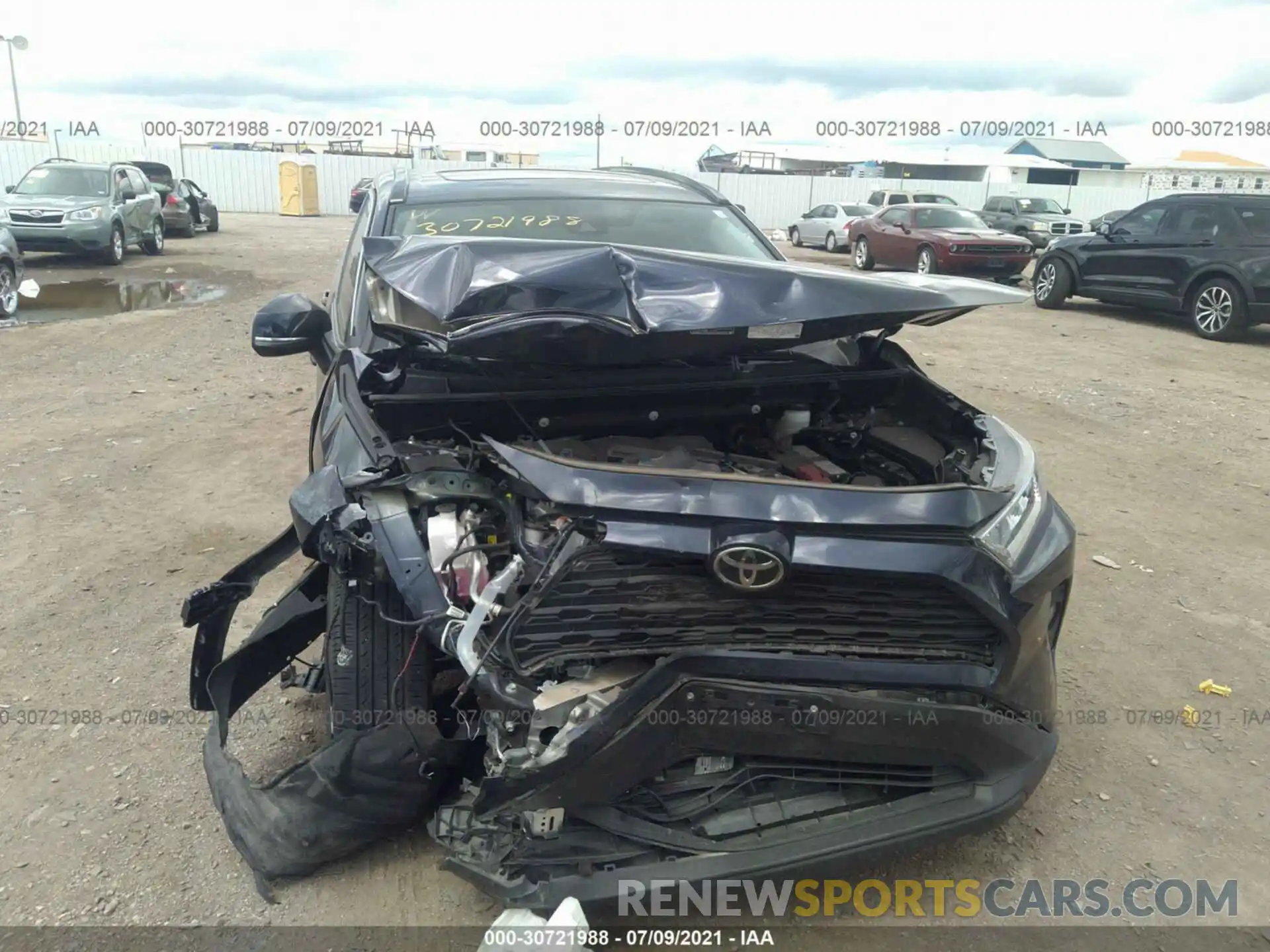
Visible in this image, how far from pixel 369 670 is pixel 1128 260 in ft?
40.2

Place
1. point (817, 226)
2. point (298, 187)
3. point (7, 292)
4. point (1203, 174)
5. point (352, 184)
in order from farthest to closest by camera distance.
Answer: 1. point (1203, 174)
2. point (352, 184)
3. point (298, 187)
4. point (817, 226)
5. point (7, 292)

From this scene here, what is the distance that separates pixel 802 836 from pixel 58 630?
3.04 meters

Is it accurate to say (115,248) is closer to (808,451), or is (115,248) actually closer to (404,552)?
(808,451)

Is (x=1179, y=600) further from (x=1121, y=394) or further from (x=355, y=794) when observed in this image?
(x=1121, y=394)

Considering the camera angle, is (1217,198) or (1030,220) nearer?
(1217,198)

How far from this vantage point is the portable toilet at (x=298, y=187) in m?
31.5

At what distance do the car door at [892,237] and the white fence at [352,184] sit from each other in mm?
12204

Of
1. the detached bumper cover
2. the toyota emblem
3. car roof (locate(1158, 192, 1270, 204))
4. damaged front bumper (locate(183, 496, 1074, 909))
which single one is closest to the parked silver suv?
the detached bumper cover

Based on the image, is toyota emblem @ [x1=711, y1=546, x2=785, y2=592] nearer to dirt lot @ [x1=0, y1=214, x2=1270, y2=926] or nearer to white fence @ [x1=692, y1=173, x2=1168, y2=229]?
dirt lot @ [x1=0, y1=214, x2=1270, y2=926]

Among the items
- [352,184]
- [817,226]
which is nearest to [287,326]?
[817,226]

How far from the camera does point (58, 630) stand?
3.63m

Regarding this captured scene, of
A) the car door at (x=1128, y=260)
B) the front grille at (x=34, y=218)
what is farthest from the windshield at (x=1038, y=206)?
the front grille at (x=34, y=218)

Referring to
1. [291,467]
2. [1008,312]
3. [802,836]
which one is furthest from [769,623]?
[1008,312]

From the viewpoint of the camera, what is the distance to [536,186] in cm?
425
